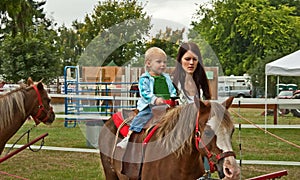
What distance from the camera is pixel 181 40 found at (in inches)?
174

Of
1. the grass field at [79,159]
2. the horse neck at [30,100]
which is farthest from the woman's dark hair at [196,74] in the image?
the grass field at [79,159]

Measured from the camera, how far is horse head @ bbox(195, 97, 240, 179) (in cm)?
293

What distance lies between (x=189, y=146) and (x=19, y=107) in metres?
3.49

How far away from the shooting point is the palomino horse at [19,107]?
5956mm

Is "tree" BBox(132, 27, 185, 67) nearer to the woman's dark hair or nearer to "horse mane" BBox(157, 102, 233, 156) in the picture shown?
the woman's dark hair

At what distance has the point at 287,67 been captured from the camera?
42.5ft

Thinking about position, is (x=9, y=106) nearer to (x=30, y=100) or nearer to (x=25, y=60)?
(x=30, y=100)

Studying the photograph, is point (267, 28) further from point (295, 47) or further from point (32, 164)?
point (32, 164)

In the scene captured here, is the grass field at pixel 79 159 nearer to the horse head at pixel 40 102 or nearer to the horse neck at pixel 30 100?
the horse head at pixel 40 102

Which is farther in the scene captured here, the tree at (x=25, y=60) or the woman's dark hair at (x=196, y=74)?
the tree at (x=25, y=60)

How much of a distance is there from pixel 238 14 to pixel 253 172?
26662 millimetres

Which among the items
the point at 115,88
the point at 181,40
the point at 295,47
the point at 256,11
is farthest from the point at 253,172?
the point at 295,47

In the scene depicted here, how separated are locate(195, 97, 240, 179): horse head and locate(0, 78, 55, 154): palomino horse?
3.54 metres

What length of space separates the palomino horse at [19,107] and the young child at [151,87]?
2.57m
